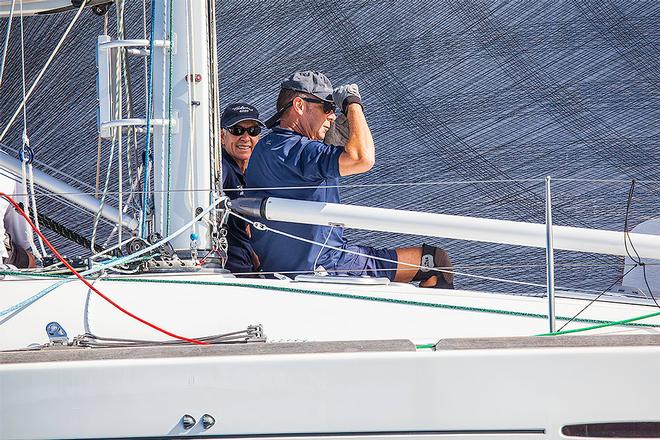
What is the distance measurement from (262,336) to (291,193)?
2.40ft

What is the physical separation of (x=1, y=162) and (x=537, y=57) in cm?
158

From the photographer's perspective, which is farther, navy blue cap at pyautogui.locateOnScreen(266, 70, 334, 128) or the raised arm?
navy blue cap at pyautogui.locateOnScreen(266, 70, 334, 128)

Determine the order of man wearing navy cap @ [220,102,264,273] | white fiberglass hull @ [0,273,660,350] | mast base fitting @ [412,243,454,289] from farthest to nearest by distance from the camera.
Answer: man wearing navy cap @ [220,102,264,273], mast base fitting @ [412,243,454,289], white fiberglass hull @ [0,273,660,350]

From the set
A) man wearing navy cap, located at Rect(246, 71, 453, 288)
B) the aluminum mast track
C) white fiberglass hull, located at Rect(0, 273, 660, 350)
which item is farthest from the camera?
man wearing navy cap, located at Rect(246, 71, 453, 288)

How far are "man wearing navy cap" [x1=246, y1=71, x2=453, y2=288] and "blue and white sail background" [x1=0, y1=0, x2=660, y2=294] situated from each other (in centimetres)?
43

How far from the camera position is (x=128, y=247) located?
231 centimetres

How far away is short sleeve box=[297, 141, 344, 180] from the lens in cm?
228

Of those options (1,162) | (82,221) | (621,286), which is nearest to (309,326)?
(621,286)

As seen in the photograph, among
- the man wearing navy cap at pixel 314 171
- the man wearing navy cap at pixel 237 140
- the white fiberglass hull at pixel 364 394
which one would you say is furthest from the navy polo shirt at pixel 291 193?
the white fiberglass hull at pixel 364 394

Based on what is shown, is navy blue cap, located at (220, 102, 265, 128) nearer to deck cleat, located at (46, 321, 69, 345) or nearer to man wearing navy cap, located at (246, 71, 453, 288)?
man wearing navy cap, located at (246, 71, 453, 288)

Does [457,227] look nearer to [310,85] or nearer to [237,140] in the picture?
[310,85]

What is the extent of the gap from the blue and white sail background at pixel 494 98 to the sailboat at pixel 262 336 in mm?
782

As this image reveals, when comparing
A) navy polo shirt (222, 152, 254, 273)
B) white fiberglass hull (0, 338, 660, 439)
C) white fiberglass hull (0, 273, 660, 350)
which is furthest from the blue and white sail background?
white fiberglass hull (0, 338, 660, 439)

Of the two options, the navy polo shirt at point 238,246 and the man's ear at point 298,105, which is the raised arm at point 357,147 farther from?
the navy polo shirt at point 238,246
